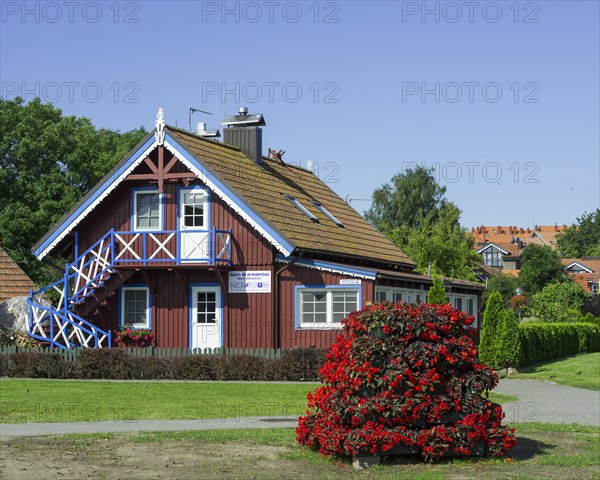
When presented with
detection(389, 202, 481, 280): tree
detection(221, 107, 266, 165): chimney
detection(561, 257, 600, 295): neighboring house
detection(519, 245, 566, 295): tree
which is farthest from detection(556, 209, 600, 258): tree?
detection(221, 107, 266, 165): chimney

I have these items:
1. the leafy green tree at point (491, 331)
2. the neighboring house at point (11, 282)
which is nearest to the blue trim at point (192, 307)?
the leafy green tree at point (491, 331)

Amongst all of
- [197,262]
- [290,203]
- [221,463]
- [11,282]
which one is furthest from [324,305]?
[221,463]

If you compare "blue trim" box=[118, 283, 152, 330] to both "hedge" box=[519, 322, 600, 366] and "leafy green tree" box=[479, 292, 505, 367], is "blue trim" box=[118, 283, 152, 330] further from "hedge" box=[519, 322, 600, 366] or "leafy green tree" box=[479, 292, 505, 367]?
"hedge" box=[519, 322, 600, 366]

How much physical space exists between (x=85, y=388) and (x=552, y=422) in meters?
11.2

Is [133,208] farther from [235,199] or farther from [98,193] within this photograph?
[235,199]

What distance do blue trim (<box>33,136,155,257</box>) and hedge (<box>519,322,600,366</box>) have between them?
13084 millimetres

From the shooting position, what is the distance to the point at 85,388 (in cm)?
2433

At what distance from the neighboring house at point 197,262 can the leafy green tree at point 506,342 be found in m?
3.40

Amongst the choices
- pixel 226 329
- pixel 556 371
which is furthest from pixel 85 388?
pixel 556 371

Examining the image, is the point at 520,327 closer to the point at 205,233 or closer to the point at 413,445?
the point at 205,233

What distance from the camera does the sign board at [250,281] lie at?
31141mm

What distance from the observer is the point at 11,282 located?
37844 millimetres

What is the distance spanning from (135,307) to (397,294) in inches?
320

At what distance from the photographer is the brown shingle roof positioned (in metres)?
31.3
